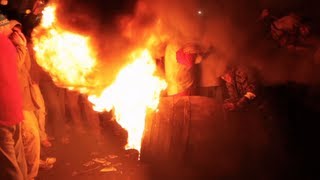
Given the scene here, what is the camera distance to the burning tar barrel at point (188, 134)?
19.2 feet

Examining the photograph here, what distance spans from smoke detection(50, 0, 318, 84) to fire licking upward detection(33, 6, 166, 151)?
7.3 inches

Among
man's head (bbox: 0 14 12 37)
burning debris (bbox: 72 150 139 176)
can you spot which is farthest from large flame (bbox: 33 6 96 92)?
burning debris (bbox: 72 150 139 176)

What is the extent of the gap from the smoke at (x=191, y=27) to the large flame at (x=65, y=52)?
0.16 metres

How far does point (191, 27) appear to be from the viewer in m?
6.18

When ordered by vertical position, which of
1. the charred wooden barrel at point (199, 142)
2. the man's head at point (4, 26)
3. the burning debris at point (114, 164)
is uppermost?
the man's head at point (4, 26)

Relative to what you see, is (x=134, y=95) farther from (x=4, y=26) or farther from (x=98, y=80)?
(x=4, y=26)

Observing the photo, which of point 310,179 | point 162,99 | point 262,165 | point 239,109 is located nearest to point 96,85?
point 162,99

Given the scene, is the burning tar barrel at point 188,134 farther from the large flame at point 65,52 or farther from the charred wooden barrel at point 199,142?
the large flame at point 65,52

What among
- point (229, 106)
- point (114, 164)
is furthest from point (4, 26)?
point (229, 106)

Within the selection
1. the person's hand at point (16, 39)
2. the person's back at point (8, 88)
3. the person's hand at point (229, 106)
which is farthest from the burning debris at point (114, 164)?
the person's hand at point (16, 39)

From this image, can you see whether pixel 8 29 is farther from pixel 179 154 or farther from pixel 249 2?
pixel 249 2

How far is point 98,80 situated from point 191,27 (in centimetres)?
188

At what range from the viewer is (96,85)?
568 centimetres

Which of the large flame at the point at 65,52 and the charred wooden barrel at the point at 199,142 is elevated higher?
the large flame at the point at 65,52
